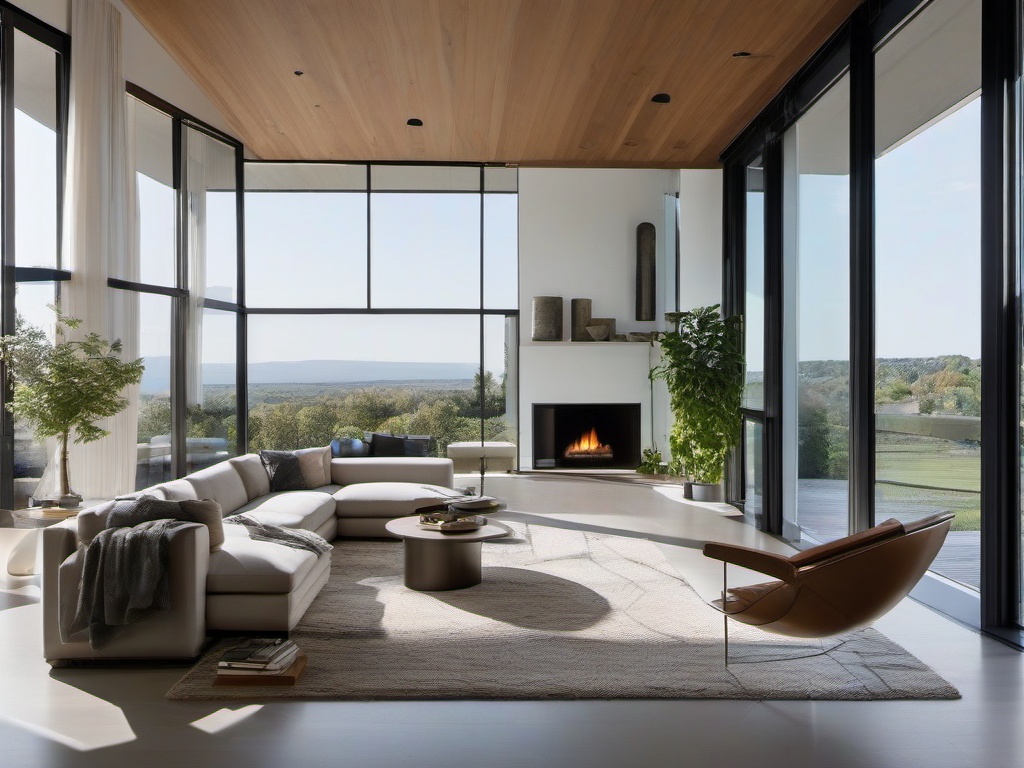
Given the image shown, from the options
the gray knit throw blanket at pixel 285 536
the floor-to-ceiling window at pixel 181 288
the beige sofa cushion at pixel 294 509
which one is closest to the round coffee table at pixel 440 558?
the gray knit throw blanket at pixel 285 536

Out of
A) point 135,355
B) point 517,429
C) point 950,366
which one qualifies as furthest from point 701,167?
point 135,355

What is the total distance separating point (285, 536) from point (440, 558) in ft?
3.07

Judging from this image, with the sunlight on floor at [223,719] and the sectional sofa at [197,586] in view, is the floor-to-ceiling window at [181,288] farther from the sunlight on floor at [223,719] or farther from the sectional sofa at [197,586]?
the sunlight on floor at [223,719]

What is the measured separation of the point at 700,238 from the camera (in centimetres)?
901

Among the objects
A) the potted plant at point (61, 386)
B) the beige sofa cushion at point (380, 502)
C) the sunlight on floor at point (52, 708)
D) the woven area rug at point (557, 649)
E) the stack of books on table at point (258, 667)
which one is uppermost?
the potted plant at point (61, 386)

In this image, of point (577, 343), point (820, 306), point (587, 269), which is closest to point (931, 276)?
point (820, 306)

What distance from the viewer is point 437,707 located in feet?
10.5

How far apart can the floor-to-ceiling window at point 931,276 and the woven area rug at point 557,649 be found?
1.01 m

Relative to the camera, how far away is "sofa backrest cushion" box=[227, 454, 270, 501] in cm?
615

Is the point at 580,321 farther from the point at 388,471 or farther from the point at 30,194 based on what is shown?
the point at 30,194

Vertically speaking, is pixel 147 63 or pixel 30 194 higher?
pixel 147 63

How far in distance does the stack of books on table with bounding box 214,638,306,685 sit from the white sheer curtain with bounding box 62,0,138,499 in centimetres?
310

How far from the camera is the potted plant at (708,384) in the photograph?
307 inches

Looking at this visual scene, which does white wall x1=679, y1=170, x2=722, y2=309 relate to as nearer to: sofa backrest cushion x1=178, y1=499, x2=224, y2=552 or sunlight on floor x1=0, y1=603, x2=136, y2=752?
sofa backrest cushion x1=178, y1=499, x2=224, y2=552
